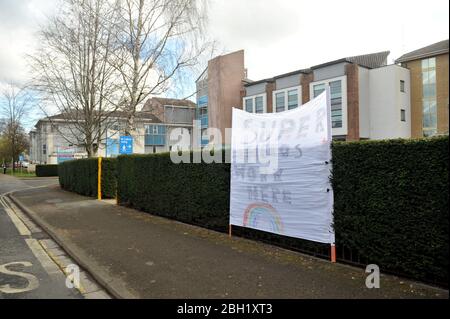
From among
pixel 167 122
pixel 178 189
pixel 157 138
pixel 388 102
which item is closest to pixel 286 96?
pixel 388 102

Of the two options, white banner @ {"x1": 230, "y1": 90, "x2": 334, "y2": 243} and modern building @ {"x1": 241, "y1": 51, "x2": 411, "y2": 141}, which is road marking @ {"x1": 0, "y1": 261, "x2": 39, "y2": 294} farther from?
modern building @ {"x1": 241, "y1": 51, "x2": 411, "y2": 141}

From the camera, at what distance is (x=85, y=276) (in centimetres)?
550

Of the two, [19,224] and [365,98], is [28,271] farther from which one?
[365,98]

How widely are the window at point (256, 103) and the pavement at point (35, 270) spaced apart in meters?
36.8

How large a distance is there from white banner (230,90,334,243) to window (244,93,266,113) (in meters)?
36.8

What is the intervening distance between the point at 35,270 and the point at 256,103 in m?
40.6

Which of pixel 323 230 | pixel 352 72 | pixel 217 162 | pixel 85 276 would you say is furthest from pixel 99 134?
pixel 352 72

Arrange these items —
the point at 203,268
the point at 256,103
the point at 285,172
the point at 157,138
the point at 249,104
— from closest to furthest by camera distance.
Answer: the point at 203,268, the point at 285,172, the point at 256,103, the point at 249,104, the point at 157,138

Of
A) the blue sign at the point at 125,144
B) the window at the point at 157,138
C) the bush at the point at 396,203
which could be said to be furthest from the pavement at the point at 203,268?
the window at the point at 157,138

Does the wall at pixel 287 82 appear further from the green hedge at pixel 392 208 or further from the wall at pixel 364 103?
the green hedge at pixel 392 208

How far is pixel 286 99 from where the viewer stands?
40.9 m

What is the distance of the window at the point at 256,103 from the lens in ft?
143
